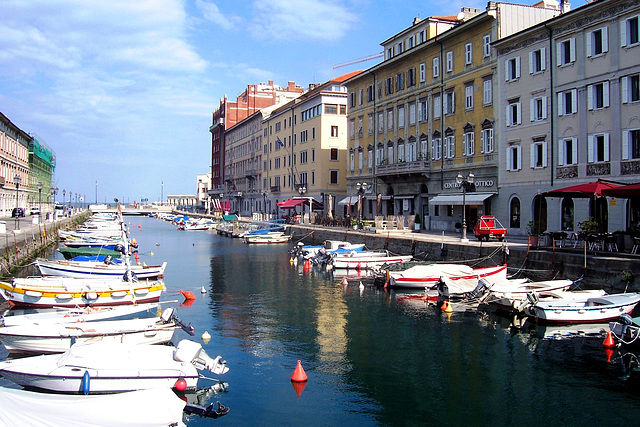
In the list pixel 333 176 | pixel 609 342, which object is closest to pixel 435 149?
pixel 333 176

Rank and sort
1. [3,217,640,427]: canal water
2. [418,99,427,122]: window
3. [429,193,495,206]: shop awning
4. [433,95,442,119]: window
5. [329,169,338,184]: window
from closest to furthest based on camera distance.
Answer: [3,217,640,427]: canal water < [429,193,495,206]: shop awning < [433,95,442,119]: window < [418,99,427,122]: window < [329,169,338,184]: window

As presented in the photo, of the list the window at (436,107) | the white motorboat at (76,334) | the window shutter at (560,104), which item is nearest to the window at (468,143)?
the window at (436,107)

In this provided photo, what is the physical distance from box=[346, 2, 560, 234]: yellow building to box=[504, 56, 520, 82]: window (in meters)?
1.55

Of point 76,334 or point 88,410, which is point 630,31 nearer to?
point 76,334

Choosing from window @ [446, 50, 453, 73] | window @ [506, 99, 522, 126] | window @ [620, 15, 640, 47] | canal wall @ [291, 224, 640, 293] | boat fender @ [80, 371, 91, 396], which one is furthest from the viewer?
window @ [446, 50, 453, 73]

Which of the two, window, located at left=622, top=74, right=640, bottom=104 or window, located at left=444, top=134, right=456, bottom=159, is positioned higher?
window, located at left=622, top=74, right=640, bottom=104

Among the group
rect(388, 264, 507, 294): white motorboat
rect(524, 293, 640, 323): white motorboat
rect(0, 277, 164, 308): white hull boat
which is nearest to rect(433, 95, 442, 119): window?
rect(388, 264, 507, 294): white motorboat

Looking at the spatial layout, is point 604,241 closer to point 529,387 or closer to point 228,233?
point 529,387

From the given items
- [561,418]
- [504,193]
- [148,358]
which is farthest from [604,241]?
[148,358]

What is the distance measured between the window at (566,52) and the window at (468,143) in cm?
1067

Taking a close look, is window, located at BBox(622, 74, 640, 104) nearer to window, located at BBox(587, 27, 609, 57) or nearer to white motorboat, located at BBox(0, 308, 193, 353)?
window, located at BBox(587, 27, 609, 57)

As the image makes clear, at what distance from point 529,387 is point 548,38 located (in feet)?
97.0

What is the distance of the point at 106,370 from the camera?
1333 cm

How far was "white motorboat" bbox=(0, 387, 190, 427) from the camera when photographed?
1041 centimetres
